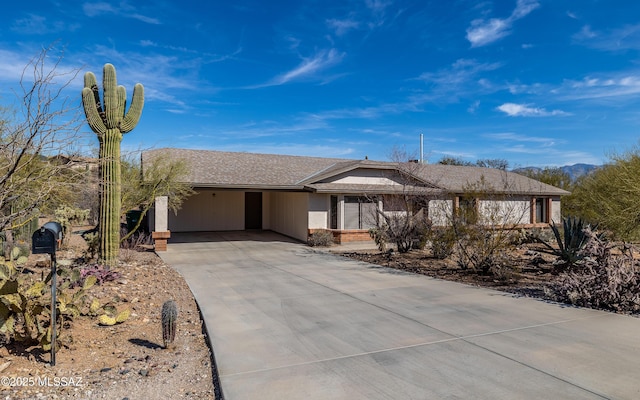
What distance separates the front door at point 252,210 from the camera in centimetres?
2399

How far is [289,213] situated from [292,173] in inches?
83.8

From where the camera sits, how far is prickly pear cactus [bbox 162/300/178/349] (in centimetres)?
518

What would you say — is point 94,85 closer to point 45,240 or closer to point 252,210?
point 45,240

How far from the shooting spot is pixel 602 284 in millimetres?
7215

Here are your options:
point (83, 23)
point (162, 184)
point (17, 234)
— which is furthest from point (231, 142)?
point (83, 23)

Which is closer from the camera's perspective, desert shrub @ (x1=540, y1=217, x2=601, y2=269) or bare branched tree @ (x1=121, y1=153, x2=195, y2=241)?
desert shrub @ (x1=540, y1=217, x2=601, y2=269)

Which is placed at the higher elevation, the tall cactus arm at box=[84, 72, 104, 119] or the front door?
the tall cactus arm at box=[84, 72, 104, 119]

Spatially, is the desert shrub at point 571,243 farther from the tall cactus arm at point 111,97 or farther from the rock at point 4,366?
the tall cactus arm at point 111,97

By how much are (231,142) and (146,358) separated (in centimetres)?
2579

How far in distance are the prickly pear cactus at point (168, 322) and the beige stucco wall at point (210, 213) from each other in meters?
17.4

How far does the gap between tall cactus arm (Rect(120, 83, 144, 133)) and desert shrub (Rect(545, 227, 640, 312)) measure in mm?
10883

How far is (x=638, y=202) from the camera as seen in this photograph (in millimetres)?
10586

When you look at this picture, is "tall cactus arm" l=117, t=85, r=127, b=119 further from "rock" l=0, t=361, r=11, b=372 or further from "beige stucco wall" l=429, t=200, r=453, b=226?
"beige stucco wall" l=429, t=200, r=453, b=226

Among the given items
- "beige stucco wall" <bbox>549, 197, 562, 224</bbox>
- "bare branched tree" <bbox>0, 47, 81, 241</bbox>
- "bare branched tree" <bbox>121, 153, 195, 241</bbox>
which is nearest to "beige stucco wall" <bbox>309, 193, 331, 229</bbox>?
"bare branched tree" <bbox>121, 153, 195, 241</bbox>
